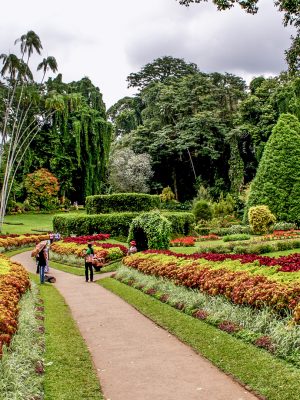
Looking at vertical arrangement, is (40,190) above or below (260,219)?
above

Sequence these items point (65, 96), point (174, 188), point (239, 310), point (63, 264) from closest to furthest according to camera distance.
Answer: point (239, 310), point (63, 264), point (65, 96), point (174, 188)

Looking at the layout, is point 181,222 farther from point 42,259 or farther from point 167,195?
point 167,195

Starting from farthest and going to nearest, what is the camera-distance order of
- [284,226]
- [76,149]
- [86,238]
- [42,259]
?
[76,149]
[284,226]
[86,238]
[42,259]

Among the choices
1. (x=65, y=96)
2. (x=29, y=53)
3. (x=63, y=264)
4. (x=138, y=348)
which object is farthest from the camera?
(x=65, y=96)

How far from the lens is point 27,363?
650 cm

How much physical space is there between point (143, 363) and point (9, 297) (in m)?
3.54

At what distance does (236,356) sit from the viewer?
6.80 metres

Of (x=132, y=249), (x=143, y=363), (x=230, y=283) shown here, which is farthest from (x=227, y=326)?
(x=132, y=249)

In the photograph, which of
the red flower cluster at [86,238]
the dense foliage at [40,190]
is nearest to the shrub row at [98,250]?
the red flower cluster at [86,238]

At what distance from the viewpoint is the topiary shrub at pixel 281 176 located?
30000 mm

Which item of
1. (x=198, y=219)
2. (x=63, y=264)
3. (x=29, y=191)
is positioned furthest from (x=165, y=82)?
(x=63, y=264)

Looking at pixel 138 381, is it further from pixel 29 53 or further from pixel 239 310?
pixel 29 53

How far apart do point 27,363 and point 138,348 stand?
2.02 metres

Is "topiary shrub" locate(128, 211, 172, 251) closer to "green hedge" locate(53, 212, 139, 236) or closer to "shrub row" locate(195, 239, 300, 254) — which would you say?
"shrub row" locate(195, 239, 300, 254)
